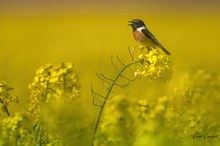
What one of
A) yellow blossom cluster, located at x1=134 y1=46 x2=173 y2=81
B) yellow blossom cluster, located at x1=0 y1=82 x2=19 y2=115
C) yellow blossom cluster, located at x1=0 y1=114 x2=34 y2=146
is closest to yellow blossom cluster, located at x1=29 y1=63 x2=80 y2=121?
yellow blossom cluster, located at x1=0 y1=82 x2=19 y2=115

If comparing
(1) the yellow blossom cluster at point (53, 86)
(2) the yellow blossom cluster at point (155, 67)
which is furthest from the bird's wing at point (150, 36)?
(1) the yellow blossom cluster at point (53, 86)

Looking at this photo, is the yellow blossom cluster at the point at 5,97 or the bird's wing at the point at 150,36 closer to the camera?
the yellow blossom cluster at the point at 5,97

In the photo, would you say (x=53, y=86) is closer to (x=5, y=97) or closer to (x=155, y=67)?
(x=5, y=97)

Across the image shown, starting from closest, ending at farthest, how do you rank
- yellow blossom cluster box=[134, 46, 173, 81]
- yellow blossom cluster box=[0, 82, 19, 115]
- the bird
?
yellow blossom cluster box=[134, 46, 173, 81] → yellow blossom cluster box=[0, 82, 19, 115] → the bird

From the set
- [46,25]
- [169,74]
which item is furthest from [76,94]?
[46,25]

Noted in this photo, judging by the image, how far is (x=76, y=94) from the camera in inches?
196

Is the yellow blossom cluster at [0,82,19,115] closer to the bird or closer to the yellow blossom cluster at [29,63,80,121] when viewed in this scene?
the yellow blossom cluster at [29,63,80,121]

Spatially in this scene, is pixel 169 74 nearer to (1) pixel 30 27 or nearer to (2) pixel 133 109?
(2) pixel 133 109

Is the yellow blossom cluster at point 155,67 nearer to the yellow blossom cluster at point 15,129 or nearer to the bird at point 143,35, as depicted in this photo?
the yellow blossom cluster at point 15,129

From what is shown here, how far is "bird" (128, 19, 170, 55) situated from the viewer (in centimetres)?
637

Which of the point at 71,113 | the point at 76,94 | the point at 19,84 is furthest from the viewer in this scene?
the point at 19,84

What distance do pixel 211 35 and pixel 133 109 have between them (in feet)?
35.9

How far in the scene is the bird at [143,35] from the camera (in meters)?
6.37

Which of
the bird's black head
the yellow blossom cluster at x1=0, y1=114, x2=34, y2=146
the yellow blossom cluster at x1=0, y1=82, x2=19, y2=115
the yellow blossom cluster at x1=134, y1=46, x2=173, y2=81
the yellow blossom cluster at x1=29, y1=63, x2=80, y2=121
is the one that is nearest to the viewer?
the yellow blossom cluster at x1=0, y1=114, x2=34, y2=146
